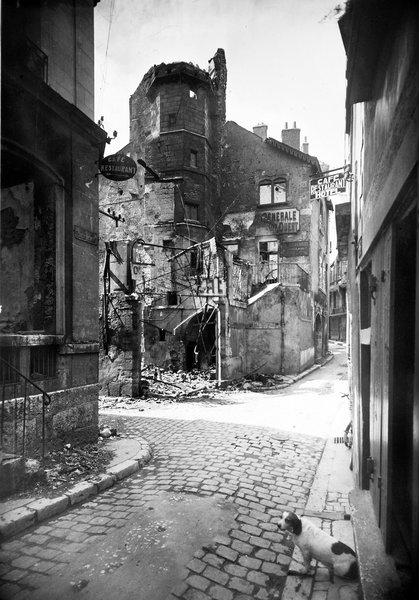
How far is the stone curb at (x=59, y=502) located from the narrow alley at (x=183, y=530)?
0.09 meters

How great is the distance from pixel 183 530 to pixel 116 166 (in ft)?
21.0

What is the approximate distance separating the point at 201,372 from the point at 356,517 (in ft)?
50.3

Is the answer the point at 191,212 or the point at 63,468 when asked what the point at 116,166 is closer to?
the point at 63,468

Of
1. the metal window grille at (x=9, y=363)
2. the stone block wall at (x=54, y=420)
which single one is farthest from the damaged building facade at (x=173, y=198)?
the metal window grille at (x=9, y=363)

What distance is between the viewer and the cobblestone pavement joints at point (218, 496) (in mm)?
3309

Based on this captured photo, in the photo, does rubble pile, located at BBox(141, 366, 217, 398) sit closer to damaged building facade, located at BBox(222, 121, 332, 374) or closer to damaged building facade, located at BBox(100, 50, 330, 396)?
damaged building facade, located at BBox(100, 50, 330, 396)

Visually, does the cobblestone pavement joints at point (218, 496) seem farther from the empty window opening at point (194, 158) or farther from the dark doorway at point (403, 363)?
the empty window opening at point (194, 158)

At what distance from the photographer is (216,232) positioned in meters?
27.7

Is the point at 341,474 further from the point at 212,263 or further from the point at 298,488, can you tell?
the point at 212,263

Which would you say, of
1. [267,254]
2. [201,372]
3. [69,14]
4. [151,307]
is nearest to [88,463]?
[69,14]

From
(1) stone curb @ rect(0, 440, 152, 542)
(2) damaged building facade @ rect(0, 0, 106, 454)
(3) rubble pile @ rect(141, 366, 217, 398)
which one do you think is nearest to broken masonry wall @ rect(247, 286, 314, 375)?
(3) rubble pile @ rect(141, 366, 217, 398)

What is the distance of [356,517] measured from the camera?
3.38m

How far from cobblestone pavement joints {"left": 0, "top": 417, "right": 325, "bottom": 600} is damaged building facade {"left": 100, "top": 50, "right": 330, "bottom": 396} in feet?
27.6

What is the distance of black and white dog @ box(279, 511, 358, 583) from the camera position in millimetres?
3234
